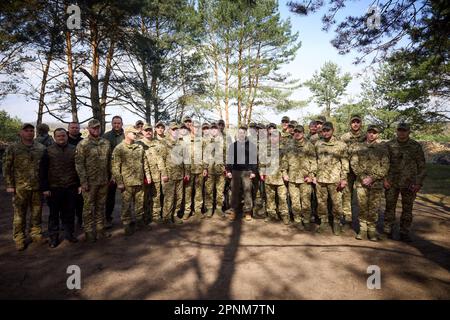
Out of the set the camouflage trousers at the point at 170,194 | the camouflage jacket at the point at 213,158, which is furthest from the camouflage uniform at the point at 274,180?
the camouflage trousers at the point at 170,194

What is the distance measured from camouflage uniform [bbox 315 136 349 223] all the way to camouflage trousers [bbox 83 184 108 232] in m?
4.32

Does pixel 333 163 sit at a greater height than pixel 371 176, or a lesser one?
greater

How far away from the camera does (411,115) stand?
14398 mm

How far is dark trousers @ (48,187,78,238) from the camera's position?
501 centimetres

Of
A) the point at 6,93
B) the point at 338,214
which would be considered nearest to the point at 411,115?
the point at 338,214

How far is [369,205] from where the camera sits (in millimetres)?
5277

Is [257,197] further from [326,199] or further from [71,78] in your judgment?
[71,78]

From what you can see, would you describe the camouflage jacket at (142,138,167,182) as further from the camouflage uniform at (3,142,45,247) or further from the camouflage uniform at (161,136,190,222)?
the camouflage uniform at (3,142,45,247)

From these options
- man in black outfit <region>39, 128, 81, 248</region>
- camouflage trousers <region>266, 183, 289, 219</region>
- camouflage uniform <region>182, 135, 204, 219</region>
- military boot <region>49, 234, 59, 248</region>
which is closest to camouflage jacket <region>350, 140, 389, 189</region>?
camouflage trousers <region>266, 183, 289, 219</region>

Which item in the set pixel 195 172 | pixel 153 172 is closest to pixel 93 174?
pixel 153 172

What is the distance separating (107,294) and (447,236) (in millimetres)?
6251

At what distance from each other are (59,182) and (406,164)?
21.2 feet
